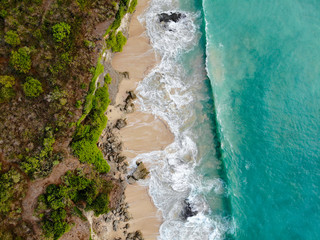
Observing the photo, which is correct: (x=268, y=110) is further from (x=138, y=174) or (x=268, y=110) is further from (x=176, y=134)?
(x=138, y=174)

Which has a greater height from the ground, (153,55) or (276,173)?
(153,55)

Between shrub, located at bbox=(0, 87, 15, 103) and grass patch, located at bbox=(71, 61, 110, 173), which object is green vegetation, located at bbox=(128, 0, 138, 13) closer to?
grass patch, located at bbox=(71, 61, 110, 173)

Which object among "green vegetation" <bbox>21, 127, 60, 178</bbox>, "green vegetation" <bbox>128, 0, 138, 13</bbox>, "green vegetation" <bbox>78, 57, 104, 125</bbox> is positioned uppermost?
"green vegetation" <bbox>128, 0, 138, 13</bbox>

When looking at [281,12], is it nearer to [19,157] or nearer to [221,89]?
[221,89]

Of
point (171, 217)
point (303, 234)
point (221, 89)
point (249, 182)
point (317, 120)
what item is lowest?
point (303, 234)

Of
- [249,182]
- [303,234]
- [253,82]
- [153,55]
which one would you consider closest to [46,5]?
[153,55]

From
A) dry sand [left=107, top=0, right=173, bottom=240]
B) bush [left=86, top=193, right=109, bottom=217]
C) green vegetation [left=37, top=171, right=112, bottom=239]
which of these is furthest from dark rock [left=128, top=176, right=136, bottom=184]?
bush [left=86, top=193, right=109, bottom=217]

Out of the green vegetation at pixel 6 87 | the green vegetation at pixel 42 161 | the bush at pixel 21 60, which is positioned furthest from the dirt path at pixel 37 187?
the bush at pixel 21 60
